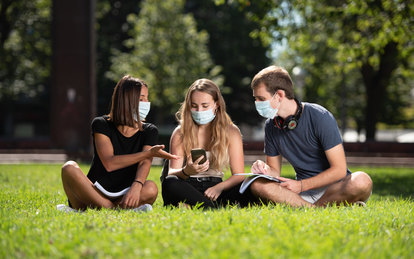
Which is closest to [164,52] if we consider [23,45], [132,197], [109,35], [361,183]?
[23,45]

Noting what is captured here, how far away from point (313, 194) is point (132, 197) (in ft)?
6.53

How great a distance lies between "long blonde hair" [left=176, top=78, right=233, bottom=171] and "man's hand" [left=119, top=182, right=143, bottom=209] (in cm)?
68

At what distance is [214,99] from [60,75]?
14.9 m

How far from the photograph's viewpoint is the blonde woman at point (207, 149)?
5.44 m

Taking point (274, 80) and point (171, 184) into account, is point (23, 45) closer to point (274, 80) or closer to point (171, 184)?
point (171, 184)

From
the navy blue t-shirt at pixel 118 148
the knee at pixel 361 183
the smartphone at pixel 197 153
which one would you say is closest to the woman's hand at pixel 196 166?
Answer: the smartphone at pixel 197 153

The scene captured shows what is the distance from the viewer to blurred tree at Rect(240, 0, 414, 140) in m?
12.5

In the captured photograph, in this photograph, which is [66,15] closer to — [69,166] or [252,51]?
[69,166]

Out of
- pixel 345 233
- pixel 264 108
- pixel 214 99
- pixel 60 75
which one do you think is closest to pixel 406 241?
pixel 345 233

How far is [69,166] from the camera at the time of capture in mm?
5254

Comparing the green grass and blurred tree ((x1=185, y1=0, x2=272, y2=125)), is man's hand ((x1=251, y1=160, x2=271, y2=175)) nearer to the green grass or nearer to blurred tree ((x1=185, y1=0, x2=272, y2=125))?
the green grass

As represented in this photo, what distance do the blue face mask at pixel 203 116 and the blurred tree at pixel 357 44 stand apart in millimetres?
7622

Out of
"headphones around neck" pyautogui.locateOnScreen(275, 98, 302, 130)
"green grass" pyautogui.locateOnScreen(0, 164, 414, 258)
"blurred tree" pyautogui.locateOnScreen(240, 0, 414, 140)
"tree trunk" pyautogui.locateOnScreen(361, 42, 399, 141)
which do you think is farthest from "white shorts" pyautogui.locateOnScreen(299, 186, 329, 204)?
"tree trunk" pyautogui.locateOnScreen(361, 42, 399, 141)

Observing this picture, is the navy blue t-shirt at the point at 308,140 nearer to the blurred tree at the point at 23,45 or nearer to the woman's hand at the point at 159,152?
the woman's hand at the point at 159,152
